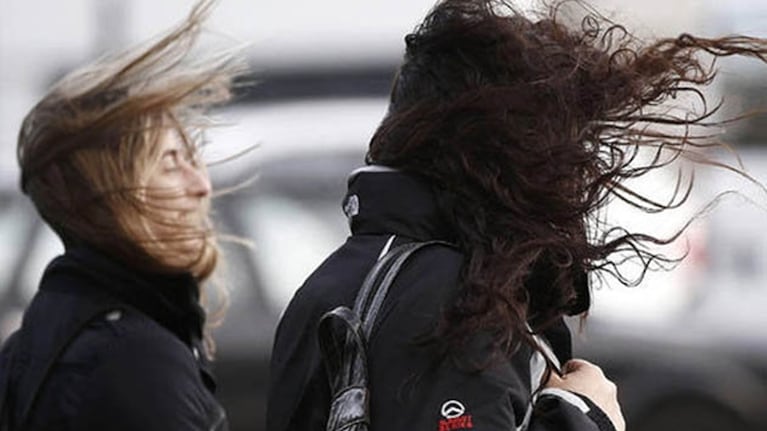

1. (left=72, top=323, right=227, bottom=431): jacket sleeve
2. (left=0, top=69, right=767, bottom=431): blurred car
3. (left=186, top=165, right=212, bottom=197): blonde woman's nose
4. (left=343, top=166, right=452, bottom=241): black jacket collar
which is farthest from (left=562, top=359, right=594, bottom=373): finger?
(left=0, top=69, right=767, bottom=431): blurred car

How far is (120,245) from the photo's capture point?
3984 millimetres

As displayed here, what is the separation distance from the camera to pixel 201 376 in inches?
155

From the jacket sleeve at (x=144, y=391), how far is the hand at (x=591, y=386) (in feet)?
3.57

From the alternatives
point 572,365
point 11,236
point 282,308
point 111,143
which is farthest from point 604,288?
point 572,365

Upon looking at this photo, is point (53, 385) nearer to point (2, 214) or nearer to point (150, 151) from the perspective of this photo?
point (150, 151)

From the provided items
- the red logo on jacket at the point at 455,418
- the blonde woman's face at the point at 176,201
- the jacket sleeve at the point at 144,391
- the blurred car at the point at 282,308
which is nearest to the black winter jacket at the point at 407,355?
the red logo on jacket at the point at 455,418

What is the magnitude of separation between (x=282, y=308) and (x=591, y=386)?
222 inches

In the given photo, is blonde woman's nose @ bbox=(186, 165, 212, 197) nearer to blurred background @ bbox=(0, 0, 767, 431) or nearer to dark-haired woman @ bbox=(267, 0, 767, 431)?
dark-haired woman @ bbox=(267, 0, 767, 431)

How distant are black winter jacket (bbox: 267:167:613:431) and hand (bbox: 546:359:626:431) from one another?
0.07 ft

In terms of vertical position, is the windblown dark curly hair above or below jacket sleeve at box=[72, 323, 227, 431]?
above

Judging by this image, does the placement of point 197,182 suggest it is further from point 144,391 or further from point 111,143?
point 144,391

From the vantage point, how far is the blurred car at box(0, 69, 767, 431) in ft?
27.5

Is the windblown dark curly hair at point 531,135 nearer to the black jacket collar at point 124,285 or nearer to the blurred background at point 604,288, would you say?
the black jacket collar at point 124,285

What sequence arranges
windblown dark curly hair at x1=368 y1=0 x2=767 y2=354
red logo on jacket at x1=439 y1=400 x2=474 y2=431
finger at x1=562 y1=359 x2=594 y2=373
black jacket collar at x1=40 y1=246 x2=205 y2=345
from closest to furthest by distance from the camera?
red logo on jacket at x1=439 y1=400 x2=474 y2=431, windblown dark curly hair at x1=368 y1=0 x2=767 y2=354, finger at x1=562 y1=359 x2=594 y2=373, black jacket collar at x1=40 y1=246 x2=205 y2=345
